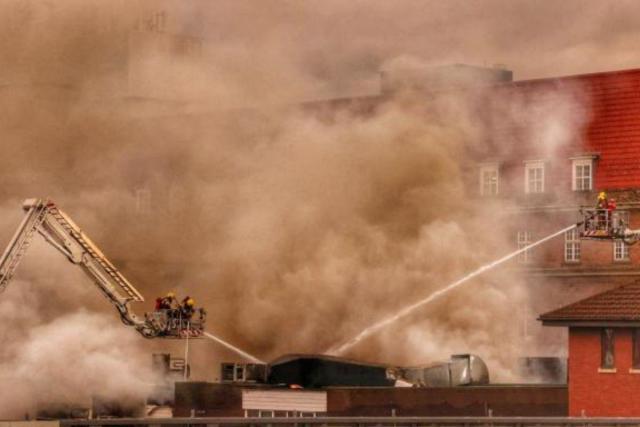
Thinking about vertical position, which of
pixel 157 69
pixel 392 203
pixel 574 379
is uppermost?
pixel 157 69

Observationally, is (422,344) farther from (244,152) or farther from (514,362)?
(244,152)

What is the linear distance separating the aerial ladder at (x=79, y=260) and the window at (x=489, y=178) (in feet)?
92.2

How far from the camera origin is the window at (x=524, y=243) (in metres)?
103

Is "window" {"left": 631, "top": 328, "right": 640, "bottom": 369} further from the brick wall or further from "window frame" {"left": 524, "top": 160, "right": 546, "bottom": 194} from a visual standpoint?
"window frame" {"left": 524, "top": 160, "right": 546, "bottom": 194}

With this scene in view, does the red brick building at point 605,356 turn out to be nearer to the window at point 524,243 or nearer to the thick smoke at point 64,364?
the thick smoke at point 64,364

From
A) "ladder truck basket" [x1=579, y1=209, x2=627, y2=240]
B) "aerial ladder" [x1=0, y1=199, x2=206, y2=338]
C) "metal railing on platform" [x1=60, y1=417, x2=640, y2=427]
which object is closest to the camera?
"metal railing on platform" [x1=60, y1=417, x2=640, y2=427]

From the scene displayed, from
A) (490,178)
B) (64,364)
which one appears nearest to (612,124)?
(490,178)

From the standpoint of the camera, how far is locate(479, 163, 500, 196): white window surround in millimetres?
106750

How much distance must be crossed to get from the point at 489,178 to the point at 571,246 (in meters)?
7.16

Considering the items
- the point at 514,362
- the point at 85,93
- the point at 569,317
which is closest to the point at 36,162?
the point at 85,93

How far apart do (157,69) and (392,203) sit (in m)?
20.3

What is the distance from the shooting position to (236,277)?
99.3m

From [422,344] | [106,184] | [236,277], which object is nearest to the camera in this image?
[422,344]

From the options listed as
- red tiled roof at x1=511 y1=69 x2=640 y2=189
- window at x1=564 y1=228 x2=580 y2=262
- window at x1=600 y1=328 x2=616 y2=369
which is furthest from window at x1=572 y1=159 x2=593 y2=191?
window at x1=600 y1=328 x2=616 y2=369
